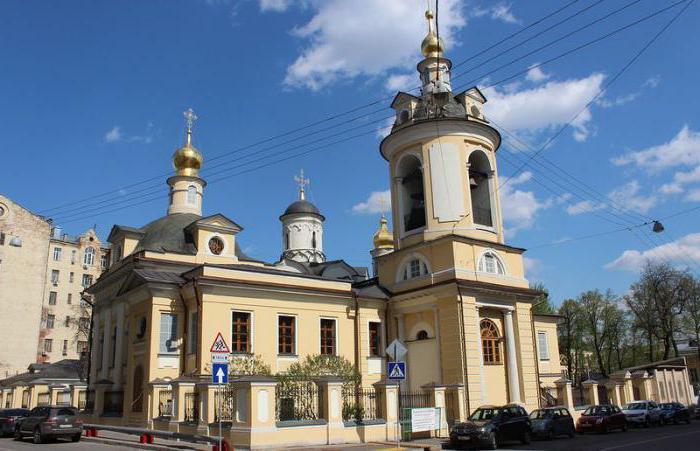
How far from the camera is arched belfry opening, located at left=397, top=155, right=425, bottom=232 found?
28219mm

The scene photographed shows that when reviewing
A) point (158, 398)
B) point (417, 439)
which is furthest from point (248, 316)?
point (417, 439)

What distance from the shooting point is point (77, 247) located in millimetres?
60000

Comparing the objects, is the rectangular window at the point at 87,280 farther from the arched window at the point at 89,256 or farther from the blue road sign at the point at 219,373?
the blue road sign at the point at 219,373

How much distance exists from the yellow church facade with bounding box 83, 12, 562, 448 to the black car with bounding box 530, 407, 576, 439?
101 inches

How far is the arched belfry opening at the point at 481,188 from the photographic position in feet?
91.5

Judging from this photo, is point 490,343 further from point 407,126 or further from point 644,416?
point 407,126

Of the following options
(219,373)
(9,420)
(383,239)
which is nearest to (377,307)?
(219,373)

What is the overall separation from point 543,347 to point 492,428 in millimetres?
16365

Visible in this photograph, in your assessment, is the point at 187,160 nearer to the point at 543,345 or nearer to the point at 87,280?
the point at 543,345

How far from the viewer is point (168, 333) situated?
2336cm

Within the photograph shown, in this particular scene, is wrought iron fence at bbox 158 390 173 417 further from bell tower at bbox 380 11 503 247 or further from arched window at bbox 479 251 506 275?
arched window at bbox 479 251 506 275

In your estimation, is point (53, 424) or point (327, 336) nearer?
point (53, 424)

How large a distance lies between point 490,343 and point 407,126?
10.4 meters

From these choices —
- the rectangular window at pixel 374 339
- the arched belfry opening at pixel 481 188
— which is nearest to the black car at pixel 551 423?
the rectangular window at pixel 374 339
